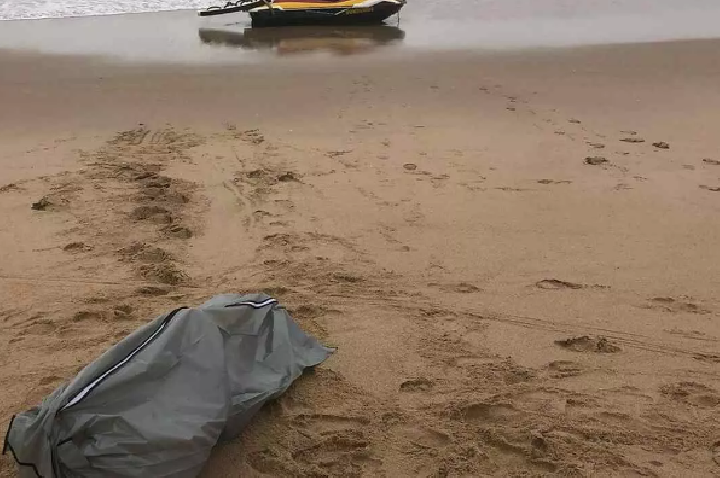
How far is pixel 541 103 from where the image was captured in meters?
7.14

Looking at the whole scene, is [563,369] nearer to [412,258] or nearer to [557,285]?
[557,285]

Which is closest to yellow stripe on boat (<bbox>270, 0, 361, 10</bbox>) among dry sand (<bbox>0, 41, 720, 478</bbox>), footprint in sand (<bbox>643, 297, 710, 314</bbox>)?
dry sand (<bbox>0, 41, 720, 478</bbox>)

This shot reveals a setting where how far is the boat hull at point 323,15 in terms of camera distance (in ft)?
40.5

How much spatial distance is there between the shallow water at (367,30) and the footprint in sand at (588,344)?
25.4ft

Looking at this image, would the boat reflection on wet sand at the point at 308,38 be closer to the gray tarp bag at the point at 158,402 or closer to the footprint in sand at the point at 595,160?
the footprint in sand at the point at 595,160

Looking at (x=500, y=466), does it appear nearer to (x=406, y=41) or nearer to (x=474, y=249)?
(x=474, y=249)

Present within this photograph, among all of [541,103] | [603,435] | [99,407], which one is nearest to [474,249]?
[603,435]

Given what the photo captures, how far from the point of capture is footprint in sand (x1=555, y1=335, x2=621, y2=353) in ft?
9.84

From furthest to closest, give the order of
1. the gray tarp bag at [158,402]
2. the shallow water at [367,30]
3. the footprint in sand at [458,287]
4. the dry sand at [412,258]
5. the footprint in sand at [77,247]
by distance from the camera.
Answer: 1. the shallow water at [367,30]
2. the footprint in sand at [77,247]
3. the footprint in sand at [458,287]
4. the dry sand at [412,258]
5. the gray tarp bag at [158,402]

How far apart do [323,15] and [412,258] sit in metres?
9.65

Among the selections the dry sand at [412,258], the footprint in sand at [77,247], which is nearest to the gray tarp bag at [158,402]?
the dry sand at [412,258]

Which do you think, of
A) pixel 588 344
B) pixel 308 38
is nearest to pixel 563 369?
pixel 588 344

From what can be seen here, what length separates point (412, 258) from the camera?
3871 millimetres

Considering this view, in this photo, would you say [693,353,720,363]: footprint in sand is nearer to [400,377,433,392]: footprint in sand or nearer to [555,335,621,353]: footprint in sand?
[555,335,621,353]: footprint in sand
